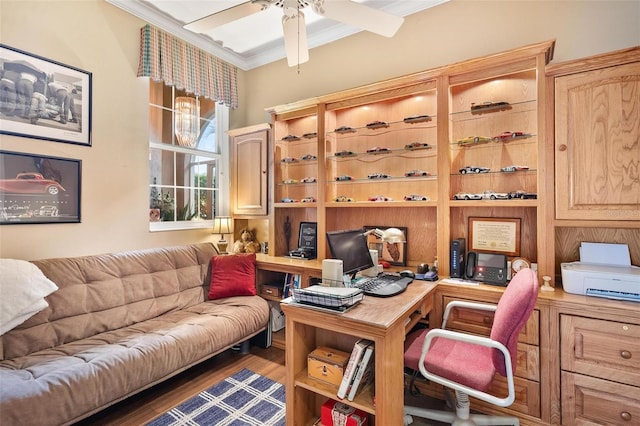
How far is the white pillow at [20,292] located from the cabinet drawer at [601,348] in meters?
3.09

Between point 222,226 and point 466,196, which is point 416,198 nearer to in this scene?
point 466,196

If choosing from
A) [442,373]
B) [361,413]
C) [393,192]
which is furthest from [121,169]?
[442,373]

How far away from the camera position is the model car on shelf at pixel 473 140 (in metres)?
2.29

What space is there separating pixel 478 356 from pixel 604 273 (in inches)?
34.9

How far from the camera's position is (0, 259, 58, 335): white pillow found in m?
1.79

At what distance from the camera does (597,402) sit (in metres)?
1.65

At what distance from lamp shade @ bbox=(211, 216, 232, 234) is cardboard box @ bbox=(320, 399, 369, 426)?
2.30 metres

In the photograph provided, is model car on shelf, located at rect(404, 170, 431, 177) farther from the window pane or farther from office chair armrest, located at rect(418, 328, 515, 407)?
the window pane

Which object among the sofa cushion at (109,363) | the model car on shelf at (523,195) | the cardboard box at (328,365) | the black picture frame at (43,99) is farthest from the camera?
the black picture frame at (43,99)

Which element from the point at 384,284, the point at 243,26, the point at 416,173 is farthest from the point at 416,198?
the point at 243,26

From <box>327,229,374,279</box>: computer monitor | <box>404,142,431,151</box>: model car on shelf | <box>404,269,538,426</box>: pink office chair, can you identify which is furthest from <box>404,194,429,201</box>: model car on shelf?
<box>404,269,538,426</box>: pink office chair

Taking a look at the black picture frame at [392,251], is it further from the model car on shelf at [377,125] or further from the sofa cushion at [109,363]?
the sofa cushion at [109,363]

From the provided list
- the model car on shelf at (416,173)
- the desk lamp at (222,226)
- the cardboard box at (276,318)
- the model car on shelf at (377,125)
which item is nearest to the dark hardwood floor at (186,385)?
the cardboard box at (276,318)

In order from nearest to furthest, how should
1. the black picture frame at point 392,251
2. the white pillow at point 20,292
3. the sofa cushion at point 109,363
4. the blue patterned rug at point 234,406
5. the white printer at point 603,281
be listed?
the sofa cushion at point 109,363 → the white printer at point 603,281 → the white pillow at point 20,292 → the blue patterned rug at point 234,406 → the black picture frame at point 392,251
